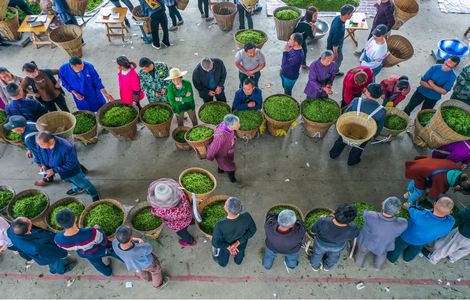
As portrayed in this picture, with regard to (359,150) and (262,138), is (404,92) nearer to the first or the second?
(359,150)

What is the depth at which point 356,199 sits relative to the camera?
22.1 ft

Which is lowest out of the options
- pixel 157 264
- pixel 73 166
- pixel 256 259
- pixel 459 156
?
pixel 256 259

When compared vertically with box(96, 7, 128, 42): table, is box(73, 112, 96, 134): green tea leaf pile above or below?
below

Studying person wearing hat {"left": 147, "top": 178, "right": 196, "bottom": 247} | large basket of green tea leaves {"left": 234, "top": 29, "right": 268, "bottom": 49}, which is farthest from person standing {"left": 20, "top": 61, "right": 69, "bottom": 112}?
large basket of green tea leaves {"left": 234, "top": 29, "right": 268, "bottom": 49}

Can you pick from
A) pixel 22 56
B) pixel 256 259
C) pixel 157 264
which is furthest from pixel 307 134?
pixel 22 56

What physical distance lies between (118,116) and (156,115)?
0.82 meters

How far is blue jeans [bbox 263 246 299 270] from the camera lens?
5.26 metres

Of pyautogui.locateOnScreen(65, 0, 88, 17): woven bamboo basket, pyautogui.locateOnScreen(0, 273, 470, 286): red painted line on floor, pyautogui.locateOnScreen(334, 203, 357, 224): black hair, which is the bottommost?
pyautogui.locateOnScreen(0, 273, 470, 286): red painted line on floor

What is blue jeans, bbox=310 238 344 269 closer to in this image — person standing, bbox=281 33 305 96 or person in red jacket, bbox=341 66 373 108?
person in red jacket, bbox=341 66 373 108

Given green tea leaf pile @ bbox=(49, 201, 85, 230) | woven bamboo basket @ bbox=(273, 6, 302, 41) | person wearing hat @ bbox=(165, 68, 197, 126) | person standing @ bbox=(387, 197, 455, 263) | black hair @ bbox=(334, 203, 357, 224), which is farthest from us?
woven bamboo basket @ bbox=(273, 6, 302, 41)

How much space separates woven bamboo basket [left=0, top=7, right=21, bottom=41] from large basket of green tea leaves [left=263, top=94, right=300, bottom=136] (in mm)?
8628

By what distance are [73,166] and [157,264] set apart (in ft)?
7.56

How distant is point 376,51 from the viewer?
7.35 meters

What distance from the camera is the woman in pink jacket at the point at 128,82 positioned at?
6.72m
